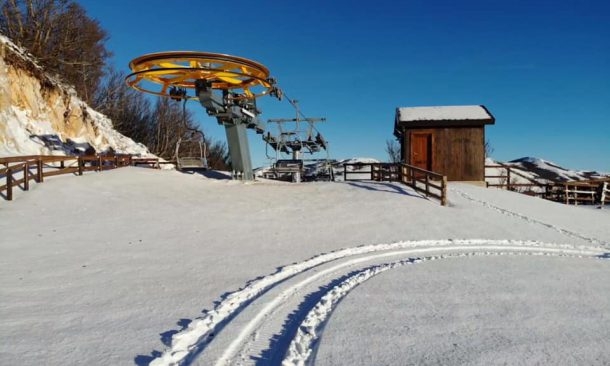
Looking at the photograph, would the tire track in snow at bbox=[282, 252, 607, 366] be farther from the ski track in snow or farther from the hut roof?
the hut roof

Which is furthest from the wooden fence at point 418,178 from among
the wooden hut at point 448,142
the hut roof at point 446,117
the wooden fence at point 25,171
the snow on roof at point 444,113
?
the wooden fence at point 25,171

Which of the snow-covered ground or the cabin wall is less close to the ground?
the cabin wall

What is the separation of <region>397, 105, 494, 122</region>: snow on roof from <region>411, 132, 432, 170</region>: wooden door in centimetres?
84

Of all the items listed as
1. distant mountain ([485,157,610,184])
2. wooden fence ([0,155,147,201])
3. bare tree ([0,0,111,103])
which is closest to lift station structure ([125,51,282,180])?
wooden fence ([0,155,147,201])

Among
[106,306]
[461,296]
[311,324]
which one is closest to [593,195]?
[461,296]

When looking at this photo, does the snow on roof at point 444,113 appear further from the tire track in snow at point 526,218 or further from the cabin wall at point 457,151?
the tire track in snow at point 526,218

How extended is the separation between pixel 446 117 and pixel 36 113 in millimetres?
19623

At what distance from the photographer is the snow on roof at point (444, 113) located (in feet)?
62.8

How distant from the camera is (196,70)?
1380cm

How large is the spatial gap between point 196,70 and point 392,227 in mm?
8175

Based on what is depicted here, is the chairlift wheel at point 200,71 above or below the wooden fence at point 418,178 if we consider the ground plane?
above

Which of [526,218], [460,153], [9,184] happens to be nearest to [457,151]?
[460,153]

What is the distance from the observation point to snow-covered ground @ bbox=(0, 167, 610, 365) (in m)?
3.94

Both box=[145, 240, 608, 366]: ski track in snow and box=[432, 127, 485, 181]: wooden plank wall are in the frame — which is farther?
box=[432, 127, 485, 181]: wooden plank wall
